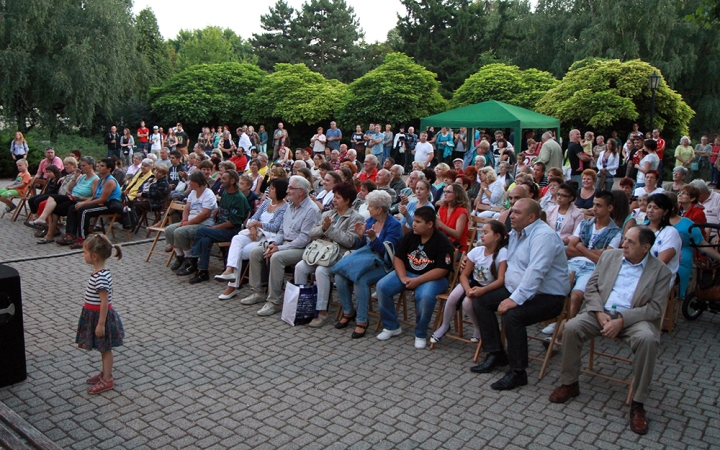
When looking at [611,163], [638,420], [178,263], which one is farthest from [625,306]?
[611,163]

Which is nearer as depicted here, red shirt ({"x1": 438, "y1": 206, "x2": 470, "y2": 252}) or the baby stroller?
the baby stroller

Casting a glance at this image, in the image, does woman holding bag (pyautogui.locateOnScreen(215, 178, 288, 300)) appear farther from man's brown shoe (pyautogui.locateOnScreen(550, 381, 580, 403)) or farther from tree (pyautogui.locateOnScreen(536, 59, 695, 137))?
tree (pyautogui.locateOnScreen(536, 59, 695, 137))

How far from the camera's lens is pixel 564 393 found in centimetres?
486

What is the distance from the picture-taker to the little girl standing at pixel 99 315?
4910mm

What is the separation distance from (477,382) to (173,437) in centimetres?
238

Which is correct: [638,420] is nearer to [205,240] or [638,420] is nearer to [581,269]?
[581,269]

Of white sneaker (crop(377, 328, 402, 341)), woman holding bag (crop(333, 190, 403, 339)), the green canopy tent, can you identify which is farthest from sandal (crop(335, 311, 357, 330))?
the green canopy tent

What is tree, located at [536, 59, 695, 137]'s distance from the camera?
848 inches

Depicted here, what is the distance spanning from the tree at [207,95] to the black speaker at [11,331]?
28065 millimetres

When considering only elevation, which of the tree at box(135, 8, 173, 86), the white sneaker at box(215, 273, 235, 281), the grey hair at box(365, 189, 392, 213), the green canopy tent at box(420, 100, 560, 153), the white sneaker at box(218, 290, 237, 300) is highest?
the tree at box(135, 8, 173, 86)

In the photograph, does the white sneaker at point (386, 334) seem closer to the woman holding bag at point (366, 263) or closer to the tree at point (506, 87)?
the woman holding bag at point (366, 263)

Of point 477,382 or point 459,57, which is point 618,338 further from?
point 459,57

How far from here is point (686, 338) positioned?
6289 mm

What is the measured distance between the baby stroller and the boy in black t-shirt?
8.50 ft
